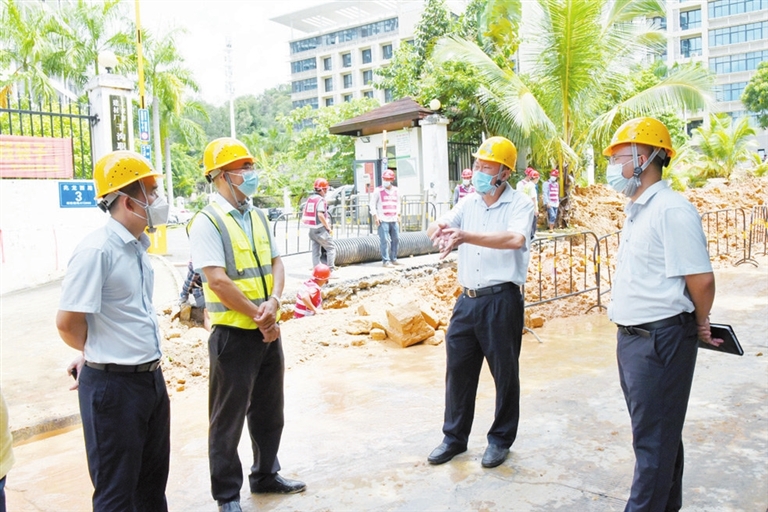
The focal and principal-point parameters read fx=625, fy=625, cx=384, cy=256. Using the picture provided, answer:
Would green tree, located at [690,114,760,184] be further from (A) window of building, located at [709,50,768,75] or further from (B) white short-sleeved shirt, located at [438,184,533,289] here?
(A) window of building, located at [709,50,768,75]

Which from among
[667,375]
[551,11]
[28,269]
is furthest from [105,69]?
[667,375]

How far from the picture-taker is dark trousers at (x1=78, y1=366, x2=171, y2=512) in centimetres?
273

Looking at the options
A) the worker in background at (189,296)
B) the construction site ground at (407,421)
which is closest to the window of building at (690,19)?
the construction site ground at (407,421)

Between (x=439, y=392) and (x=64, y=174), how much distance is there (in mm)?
8205

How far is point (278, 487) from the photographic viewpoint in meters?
3.75

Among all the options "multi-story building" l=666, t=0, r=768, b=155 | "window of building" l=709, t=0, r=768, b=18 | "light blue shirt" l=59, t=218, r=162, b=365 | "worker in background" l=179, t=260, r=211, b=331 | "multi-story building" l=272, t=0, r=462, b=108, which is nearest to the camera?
"light blue shirt" l=59, t=218, r=162, b=365

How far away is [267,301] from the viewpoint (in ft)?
11.5

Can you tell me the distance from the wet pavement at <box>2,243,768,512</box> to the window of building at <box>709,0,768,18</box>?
49.9 m

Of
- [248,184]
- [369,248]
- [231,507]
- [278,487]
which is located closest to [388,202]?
[369,248]

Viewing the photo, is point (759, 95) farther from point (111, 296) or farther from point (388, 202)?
point (111, 296)

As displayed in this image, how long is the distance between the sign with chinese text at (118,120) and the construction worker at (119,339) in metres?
9.02

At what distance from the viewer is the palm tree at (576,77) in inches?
583

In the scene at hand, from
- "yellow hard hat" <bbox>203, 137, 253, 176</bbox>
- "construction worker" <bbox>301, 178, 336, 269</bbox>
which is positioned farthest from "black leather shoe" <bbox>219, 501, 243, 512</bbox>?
"construction worker" <bbox>301, 178, 336, 269</bbox>

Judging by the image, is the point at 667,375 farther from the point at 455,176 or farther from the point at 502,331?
the point at 455,176
